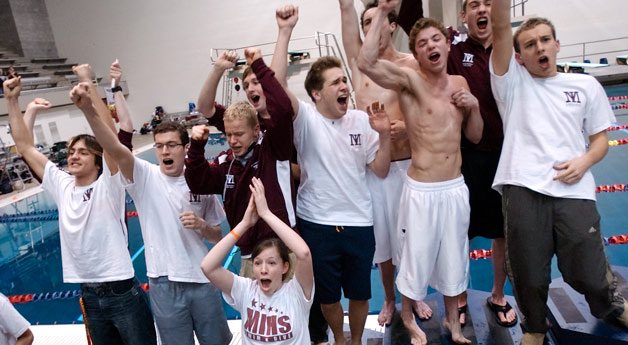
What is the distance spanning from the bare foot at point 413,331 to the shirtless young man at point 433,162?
1.13 feet

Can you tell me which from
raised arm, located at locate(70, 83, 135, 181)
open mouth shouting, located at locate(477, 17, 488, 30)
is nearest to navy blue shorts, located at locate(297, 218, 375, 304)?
raised arm, located at locate(70, 83, 135, 181)

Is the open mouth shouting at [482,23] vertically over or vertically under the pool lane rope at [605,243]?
over

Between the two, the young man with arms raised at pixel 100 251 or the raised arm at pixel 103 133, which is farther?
the young man with arms raised at pixel 100 251

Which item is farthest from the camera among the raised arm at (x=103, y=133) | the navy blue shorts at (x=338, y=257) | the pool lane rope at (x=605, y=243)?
the pool lane rope at (x=605, y=243)

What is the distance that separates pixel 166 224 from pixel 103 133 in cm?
61

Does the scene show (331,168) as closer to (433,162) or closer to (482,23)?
(433,162)

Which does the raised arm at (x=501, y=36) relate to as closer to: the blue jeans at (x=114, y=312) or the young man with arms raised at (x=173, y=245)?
the young man with arms raised at (x=173, y=245)

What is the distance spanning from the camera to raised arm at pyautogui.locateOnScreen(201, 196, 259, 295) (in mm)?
2121

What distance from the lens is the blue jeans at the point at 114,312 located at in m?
2.45

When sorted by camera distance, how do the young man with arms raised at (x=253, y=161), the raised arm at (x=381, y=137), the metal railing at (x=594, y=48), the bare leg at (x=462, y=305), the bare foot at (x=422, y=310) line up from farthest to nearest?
the metal railing at (x=594, y=48)
the bare foot at (x=422, y=310)
the bare leg at (x=462, y=305)
the raised arm at (x=381, y=137)
the young man with arms raised at (x=253, y=161)

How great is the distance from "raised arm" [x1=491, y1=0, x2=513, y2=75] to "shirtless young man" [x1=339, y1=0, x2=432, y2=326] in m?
0.56

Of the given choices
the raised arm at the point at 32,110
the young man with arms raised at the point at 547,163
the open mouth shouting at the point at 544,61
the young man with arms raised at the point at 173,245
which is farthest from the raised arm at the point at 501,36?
the raised arm at the point at 32,110

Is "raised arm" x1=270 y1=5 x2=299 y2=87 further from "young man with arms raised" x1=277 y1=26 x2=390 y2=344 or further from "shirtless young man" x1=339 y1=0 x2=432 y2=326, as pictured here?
"shirtless young man" x1=339 y1=0 x2=432 y2=326

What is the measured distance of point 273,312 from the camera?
2127mm
